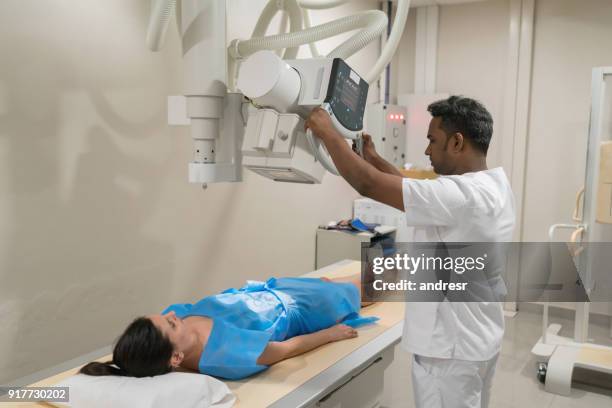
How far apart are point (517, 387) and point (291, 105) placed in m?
2.32

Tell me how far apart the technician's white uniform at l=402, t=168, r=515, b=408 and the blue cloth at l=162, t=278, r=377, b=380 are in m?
0.51

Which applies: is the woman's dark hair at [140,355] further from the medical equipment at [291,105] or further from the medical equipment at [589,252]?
the medical equipment at [589,252]

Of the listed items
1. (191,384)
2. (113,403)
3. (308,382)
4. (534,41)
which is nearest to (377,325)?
(308,382)

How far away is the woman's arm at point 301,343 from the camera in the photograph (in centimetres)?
174

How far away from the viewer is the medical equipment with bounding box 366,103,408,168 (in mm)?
4273

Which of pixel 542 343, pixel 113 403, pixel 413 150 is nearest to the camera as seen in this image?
pixel 113 403

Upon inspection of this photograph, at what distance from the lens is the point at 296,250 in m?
3.79

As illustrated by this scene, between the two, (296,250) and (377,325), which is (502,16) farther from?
(377,325)

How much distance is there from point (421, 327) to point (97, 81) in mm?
1703

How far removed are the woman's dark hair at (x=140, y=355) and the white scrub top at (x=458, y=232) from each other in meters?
0.72

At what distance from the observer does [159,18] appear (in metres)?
1.65

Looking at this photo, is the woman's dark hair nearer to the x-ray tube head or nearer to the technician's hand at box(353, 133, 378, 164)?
the x-ray tube head

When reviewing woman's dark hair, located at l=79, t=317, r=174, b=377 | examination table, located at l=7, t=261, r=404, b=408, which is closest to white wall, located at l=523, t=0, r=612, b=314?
examination table, located at l=7, t=261, r=404, b=408

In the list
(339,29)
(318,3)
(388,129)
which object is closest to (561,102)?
(388,129)
